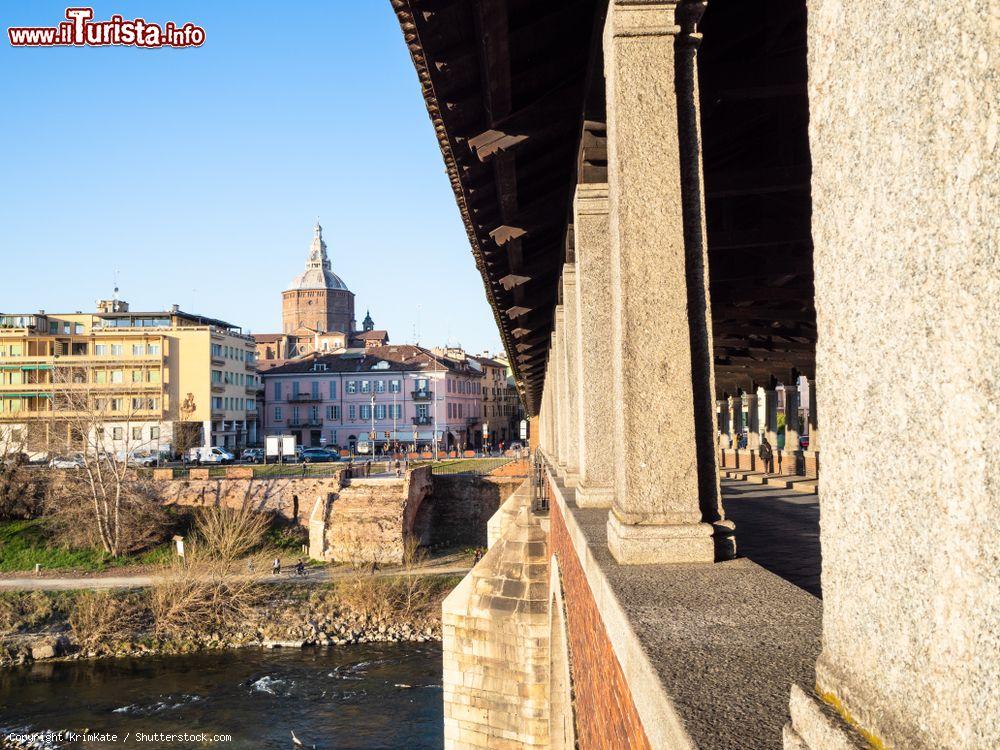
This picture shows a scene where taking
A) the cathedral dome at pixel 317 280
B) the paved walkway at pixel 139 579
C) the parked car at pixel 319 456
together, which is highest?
the cathedral dome at pixel 317 280

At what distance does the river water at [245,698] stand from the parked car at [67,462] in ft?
62.5

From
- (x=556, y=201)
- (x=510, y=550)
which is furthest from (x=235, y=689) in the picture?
(x=556, y=201)

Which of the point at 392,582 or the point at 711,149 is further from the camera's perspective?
the point at 392,582

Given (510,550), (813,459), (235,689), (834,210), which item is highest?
(834,210)

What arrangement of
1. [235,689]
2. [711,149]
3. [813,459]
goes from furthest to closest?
[235,689] < [813,459] < [711,149]

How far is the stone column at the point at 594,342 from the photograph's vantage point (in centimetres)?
704

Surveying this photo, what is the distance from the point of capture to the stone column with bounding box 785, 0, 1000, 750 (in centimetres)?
108

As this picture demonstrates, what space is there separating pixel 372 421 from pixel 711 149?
2414 inches

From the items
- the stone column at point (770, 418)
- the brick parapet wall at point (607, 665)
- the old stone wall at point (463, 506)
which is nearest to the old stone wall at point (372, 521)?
the old stone wall at point (463, 506)

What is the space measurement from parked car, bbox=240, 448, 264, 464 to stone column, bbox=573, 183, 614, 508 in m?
53.7

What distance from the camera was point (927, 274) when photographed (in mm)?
1206

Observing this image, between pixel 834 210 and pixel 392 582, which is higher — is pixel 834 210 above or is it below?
above

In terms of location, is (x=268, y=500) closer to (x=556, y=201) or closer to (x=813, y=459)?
(x=813, y=459)

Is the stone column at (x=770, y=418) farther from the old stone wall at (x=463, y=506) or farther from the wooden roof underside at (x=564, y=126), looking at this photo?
the old stone wall at (x=463, y=506)
